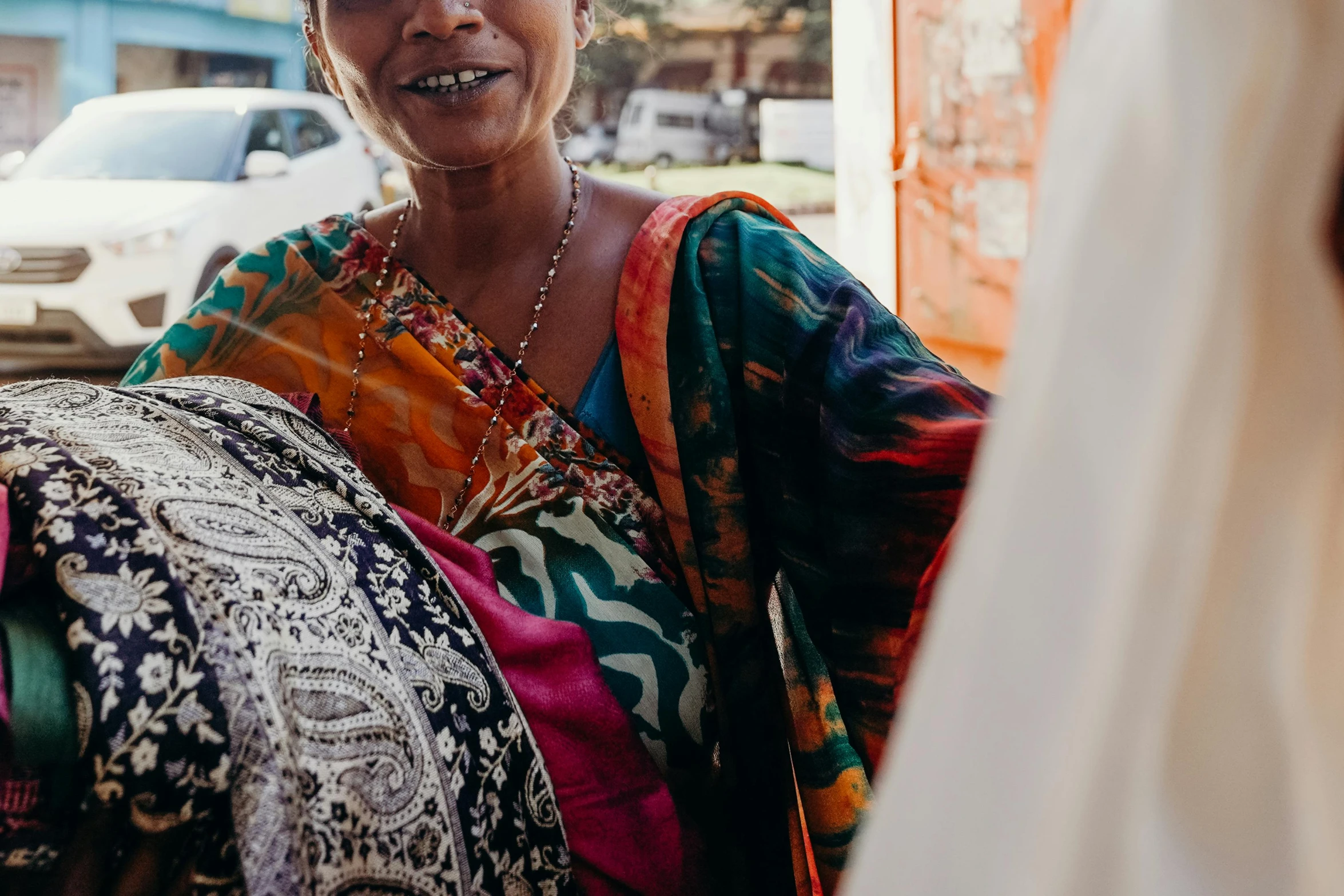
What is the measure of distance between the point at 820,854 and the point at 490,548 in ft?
1.30

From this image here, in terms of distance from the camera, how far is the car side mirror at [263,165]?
5633mm

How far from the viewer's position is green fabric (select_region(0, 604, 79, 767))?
2.12 ft

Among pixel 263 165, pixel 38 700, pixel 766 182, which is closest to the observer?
pixel 38 700

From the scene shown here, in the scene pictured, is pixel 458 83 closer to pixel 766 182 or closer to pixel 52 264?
pixel 52 264

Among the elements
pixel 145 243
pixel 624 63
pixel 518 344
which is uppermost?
pixel 624 63

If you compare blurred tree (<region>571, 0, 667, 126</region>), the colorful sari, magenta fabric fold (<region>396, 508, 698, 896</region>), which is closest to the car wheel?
the colorful sari

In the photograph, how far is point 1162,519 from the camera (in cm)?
33

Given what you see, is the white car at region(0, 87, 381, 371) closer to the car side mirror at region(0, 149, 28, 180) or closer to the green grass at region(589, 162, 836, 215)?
the car side mirror at region(0, 149, 28, 180)

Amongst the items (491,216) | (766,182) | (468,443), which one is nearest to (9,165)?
(491,216)

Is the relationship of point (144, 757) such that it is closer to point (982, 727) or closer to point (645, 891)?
point (645, 891)

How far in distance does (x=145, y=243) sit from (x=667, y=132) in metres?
9.05

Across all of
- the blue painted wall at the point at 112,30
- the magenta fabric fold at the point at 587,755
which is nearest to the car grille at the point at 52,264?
the blue painted wall at the point at 112,30

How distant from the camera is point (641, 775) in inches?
35.2

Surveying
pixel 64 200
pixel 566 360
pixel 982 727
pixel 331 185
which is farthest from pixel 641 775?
pixel 331 185
